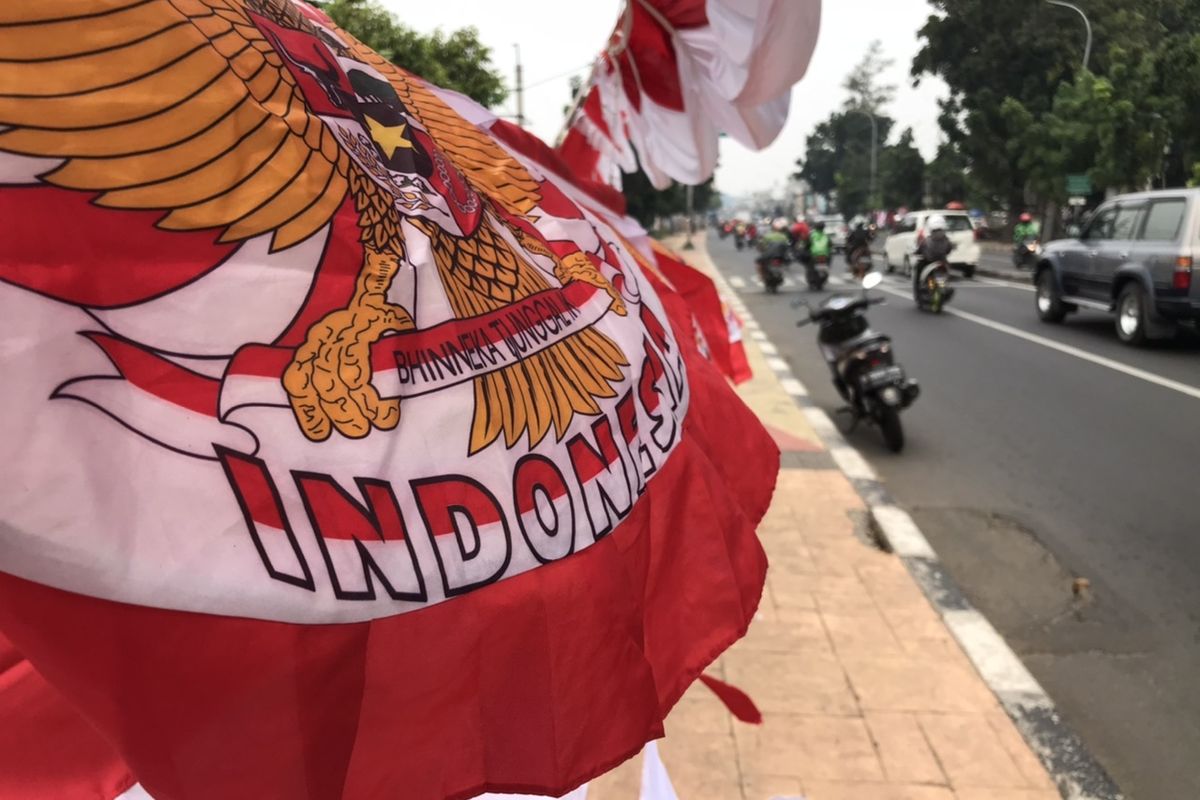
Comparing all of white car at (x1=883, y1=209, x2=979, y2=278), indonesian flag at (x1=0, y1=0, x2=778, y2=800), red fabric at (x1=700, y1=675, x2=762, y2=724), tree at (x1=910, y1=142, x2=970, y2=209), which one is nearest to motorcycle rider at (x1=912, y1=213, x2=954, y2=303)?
white car at (x1=883, y1=209, x2=979, y2=278)

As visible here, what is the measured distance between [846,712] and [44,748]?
2489 millimetres

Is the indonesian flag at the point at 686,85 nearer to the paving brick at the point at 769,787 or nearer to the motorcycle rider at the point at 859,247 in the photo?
the paving brick at the point at 769,787

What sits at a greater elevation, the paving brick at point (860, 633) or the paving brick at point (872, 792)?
the paving brick at point (872, 792)

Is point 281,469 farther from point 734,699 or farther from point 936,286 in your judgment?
point 936,286

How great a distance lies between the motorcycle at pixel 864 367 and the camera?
19.2 ft

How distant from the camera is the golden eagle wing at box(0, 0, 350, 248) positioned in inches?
28.0

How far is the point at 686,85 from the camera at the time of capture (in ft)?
7.88

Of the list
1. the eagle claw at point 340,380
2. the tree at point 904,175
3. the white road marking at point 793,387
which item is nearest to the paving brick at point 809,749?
the eagle claw at point 340,380

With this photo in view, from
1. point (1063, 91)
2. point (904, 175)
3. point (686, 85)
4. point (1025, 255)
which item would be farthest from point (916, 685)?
point (904, 175)

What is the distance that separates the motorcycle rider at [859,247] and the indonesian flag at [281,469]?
1731 centimetres

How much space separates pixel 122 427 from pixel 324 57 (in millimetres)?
585

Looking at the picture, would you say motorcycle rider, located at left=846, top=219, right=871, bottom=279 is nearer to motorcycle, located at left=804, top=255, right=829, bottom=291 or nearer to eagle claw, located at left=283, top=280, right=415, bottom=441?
motorcycle, located at left=804, top=255, right=829, bottom=291

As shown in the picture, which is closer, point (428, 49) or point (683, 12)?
point (683, 12)

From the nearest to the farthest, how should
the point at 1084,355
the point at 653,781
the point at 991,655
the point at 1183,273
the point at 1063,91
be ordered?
the point at 653,781 → the point at 991,655 → the point at 1183,273 → the point at 1084,355 → the point at 1063,91
